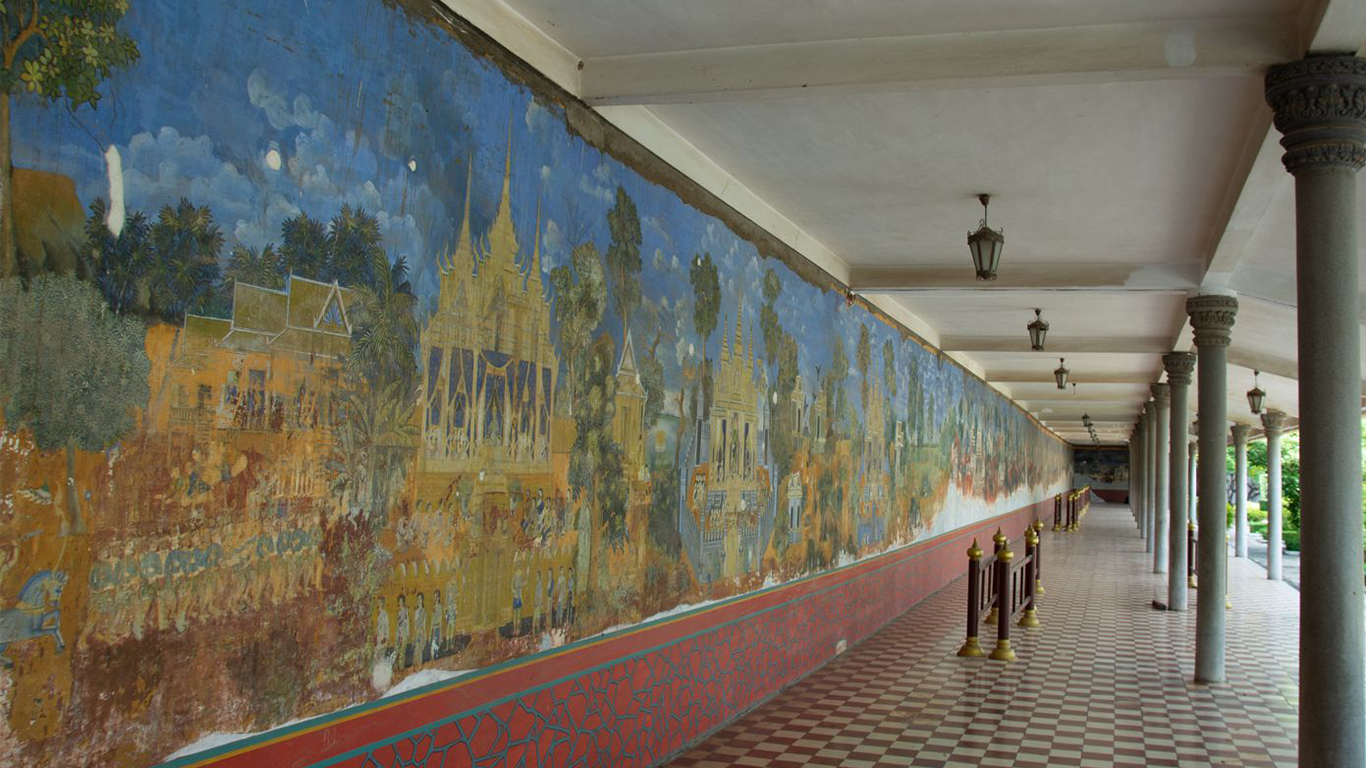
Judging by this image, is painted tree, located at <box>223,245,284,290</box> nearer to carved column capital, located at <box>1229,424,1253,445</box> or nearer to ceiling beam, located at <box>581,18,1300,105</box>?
ceiling beam, located at <box>581,18,1300,105</box>

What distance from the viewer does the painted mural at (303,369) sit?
3.08m

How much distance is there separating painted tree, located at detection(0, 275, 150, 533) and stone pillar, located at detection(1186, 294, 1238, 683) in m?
9.93

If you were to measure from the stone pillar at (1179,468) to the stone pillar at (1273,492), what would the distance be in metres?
7.42

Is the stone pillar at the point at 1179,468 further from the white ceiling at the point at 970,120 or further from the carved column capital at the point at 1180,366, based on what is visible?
the white ceiling at the point at 970,120

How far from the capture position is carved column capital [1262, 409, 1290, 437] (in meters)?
22.1

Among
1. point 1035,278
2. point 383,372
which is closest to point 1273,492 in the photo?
point 1035,278

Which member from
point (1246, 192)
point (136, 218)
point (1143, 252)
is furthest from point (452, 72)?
point (1143, 252)

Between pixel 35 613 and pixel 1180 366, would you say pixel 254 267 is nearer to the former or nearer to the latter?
pixel 35 613

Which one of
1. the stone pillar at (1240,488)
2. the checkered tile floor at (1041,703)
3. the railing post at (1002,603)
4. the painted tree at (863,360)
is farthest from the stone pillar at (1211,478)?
the stone pillar at (1240,488)

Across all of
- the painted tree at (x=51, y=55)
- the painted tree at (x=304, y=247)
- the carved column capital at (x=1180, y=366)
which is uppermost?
the carved column capital at (x=1180, y=366)

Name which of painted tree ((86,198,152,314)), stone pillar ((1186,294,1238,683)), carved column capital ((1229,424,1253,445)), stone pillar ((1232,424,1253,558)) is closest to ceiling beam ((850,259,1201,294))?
stone pillar ((1186,294,1238,683))

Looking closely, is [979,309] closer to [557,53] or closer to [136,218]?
[557,53]

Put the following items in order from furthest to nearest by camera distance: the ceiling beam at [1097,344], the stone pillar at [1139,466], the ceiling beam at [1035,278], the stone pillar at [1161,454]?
1. the stone pillar at [1139,466]
2. the stone pillar at [1161,454]
3. the ceiling beam at [1097,344]
4. the ceiling beam at [1035,278]

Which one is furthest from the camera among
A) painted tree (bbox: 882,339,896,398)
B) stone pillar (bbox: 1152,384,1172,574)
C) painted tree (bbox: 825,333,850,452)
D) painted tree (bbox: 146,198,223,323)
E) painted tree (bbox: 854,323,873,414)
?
stone pillar (bbox: 1152,384,1172,574)
